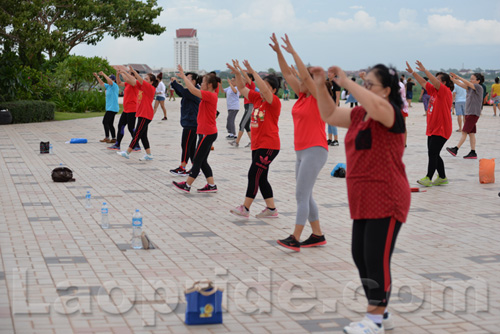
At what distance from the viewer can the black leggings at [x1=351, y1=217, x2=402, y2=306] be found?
430 centimetres

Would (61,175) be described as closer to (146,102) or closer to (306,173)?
(146,102)

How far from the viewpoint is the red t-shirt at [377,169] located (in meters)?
4.21

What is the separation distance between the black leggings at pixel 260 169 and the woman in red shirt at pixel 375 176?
3.56m

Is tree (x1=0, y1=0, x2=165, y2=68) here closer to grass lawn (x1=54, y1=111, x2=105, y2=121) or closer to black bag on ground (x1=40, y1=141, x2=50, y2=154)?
grass lawn (x1=54, y1=111, x2=105, y2=121)

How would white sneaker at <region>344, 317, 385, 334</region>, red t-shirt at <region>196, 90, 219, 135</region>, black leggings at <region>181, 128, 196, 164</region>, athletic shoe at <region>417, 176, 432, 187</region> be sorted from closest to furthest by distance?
1. white sneaker at <region>344, 317, 385, 334</region>
2. red t-shirt at <region>196, 90, 219, 135</region>
3. athletic shoe at <region>417, 176, 432, 187</region>
4. black leggings at <region>181, 128, 196, 164</region>

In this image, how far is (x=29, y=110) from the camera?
24516 mm

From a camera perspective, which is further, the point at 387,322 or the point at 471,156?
the point at 471,156

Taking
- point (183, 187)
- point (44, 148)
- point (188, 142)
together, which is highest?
point (188, 142)

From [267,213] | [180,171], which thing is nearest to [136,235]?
[267,213]

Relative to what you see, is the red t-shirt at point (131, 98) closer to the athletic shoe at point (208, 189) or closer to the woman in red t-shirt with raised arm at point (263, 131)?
the athletic shoe at point (208, 189)

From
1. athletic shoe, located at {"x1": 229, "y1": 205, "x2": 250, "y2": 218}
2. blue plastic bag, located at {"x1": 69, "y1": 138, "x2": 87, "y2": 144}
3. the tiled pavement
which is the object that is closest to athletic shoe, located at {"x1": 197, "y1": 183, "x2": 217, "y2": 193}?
A: the tiled pavement

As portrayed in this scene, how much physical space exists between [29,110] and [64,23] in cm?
1116

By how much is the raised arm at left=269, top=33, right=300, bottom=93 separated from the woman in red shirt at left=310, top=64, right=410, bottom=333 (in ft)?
7.70

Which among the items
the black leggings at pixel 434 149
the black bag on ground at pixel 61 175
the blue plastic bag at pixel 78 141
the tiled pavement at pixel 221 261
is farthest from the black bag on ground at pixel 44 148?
the black leggings at pixel 434 149
